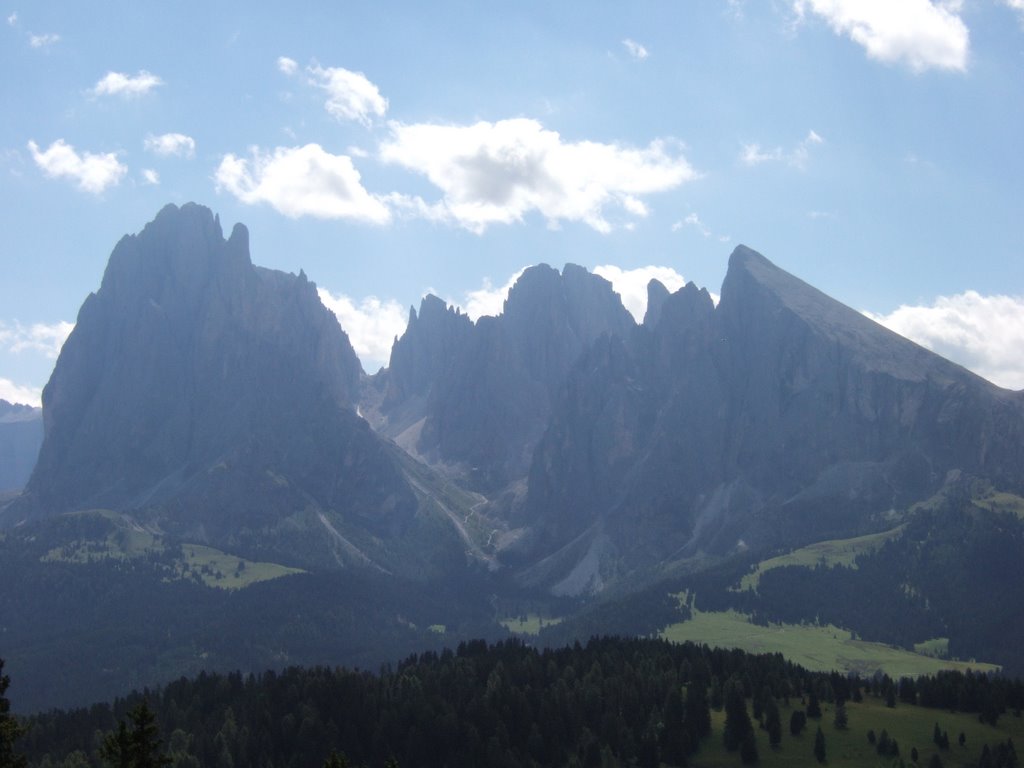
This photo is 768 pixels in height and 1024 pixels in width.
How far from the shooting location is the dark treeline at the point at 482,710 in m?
132

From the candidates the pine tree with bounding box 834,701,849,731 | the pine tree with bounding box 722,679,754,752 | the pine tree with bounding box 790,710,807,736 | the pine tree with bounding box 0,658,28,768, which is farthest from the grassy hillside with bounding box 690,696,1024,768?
the pine tree with bounding box 0,658,28,768

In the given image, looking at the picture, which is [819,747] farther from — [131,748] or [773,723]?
[131,748]

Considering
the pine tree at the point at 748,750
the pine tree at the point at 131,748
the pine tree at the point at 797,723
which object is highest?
the pine tree at the point at 131,748

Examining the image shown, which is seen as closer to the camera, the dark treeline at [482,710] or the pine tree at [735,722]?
the dark treeline at [482,710]

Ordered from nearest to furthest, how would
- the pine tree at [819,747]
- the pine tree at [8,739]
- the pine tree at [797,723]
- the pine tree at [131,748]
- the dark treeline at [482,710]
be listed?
the pine tree at [8,739] → the pine tree at [131,748] → the pine tree at [819,747] → the dark treeline at [482,710] → the pine tree at [797,723]

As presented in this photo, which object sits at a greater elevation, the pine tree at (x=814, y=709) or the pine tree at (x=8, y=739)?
the pine tree at (x=8, y=739)

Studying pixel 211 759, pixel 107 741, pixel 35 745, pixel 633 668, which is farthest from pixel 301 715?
pixel 107 741

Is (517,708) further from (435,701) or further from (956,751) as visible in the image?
(956,751)

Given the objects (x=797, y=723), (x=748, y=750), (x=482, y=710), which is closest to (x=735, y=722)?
(x=748, y=750)

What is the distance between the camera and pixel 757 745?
134 m

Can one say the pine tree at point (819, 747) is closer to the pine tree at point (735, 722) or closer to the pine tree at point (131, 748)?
the pine tree at point (735, 722)

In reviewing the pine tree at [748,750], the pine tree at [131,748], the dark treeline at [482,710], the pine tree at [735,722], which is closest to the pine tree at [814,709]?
the dark treeline at [482,710]

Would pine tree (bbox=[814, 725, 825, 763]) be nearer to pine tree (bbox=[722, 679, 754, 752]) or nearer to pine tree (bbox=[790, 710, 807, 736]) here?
pine tree (bbox=[790, 710, 807, 736])

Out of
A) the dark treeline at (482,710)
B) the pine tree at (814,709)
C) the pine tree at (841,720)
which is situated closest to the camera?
the dark treeline at (482,710)
